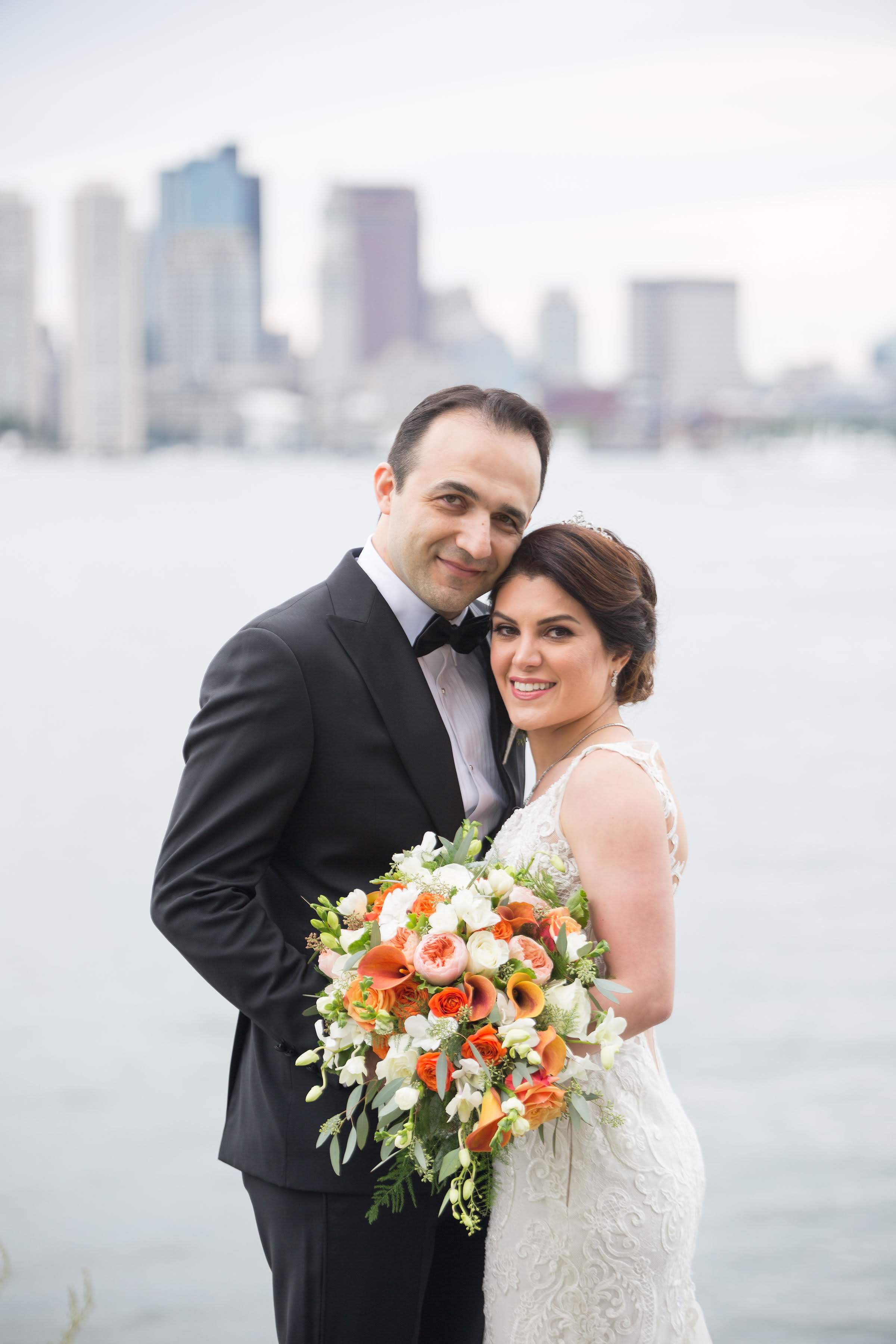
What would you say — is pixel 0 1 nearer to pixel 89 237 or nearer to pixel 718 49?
pixel 89 237

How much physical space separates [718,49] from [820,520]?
26.5 metres

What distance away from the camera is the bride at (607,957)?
2309 millimetres

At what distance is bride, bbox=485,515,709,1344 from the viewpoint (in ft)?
7.57

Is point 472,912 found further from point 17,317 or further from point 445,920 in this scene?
point 17,317

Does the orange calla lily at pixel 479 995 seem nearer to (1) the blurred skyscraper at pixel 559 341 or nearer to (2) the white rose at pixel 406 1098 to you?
(2) the white rose at pixel 406 1098

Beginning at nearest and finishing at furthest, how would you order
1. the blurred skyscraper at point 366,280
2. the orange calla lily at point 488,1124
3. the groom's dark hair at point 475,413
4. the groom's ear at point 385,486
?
1. the orange calla lily at point 488,1124
2. the groom's dark hair at point 475,413
3. the groom's ear at point 385,486
4. the blurred skyscraper at point 366,280

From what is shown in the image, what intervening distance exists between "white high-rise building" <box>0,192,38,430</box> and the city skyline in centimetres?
119

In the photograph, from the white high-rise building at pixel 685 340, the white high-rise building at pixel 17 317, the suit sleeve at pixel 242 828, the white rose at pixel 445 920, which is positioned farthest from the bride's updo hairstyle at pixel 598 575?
the white high-rise building at pixel 685 340

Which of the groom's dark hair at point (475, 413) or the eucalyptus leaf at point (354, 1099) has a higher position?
the groom's dark hair at point (475, 413)

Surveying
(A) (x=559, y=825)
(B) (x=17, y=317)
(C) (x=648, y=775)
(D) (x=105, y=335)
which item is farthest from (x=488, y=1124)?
(B) (x=17, y=317)

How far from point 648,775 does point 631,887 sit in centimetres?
22

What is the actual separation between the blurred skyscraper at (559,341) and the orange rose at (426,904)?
62633mm

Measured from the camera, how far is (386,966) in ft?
6.72

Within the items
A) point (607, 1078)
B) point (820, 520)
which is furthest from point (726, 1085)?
point (820, 520)
